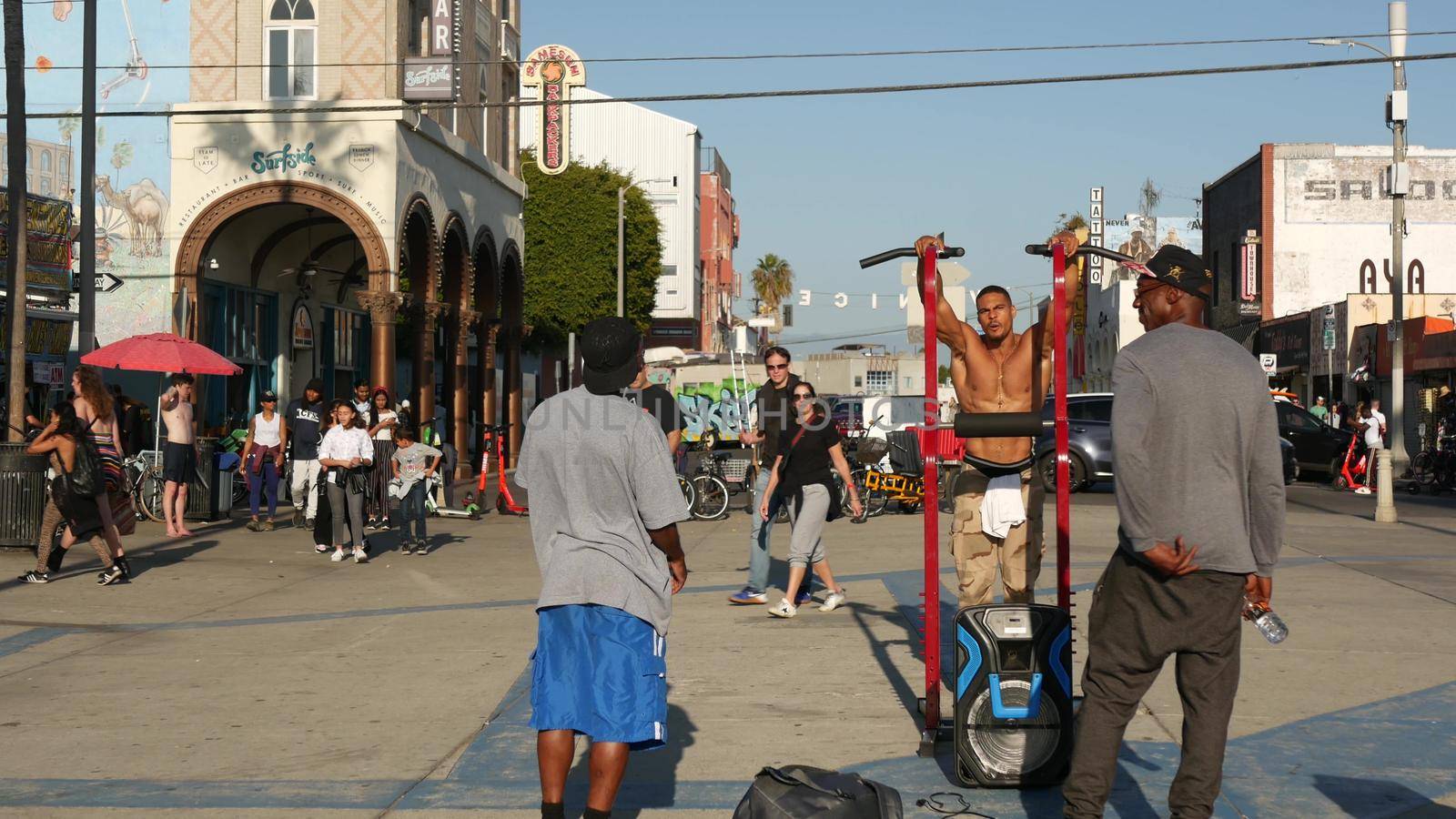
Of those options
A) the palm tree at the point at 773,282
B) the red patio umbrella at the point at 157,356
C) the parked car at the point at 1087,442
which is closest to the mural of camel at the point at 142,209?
the red patio umbrella at the point at 157,356

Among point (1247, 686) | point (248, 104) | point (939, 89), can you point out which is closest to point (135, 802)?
point (1247, 686)

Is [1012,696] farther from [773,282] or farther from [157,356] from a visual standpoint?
[773,282]

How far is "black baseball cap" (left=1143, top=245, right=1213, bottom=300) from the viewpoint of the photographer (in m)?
4.80

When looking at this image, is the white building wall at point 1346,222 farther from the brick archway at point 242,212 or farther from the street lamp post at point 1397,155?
the brick archway at point 242,212

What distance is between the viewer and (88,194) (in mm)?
17469

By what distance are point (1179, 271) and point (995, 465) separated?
2.15m

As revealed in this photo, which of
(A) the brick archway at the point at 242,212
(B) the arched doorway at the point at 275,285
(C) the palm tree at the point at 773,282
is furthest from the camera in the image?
(C) the palm tree at the point at 773,282

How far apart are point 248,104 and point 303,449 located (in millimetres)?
7759

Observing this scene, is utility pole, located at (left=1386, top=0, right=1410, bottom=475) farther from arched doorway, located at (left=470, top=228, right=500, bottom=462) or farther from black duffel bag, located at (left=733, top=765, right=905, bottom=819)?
black duffel bag, located at (left=733, top=765, right=905, bottom=819)

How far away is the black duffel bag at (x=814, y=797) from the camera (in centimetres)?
427

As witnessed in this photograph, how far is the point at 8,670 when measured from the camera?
869 centimetres

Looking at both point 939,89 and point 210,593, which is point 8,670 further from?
point 939,89

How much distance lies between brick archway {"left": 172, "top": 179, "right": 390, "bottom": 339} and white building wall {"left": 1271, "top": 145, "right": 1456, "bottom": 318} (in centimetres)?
3494

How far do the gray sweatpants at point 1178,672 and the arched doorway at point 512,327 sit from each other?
28319mm
